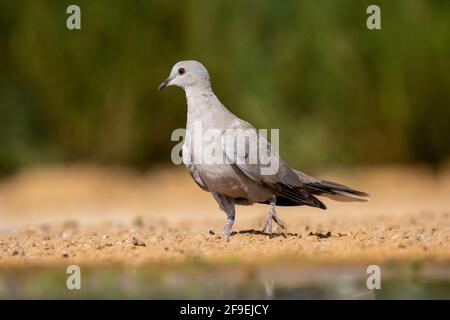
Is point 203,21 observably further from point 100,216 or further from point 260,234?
point 260,234

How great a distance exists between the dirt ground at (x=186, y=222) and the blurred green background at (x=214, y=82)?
1.31 feet

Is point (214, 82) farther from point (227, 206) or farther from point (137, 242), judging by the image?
point (137, 242)

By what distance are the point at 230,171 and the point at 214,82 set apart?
677 cm

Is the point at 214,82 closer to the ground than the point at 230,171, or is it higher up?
higher up

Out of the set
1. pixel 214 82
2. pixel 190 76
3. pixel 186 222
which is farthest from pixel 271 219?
pixel 214 82

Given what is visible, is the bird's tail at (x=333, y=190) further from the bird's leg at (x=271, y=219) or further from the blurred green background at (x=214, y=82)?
the blurred green background at (x=214, y=82)

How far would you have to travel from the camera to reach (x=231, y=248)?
21.5 ft

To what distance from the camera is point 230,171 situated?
7.05 metres

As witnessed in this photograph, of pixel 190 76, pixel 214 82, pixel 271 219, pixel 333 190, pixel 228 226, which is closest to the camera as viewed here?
pixel 271 219

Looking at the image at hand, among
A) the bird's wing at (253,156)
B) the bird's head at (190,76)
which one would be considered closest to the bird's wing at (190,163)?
the bird's wing at (253,156)

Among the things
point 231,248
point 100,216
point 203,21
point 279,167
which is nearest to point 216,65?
point 203,21

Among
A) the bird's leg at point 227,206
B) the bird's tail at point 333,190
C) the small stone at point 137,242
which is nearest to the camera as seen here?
the small stone at point 137,242

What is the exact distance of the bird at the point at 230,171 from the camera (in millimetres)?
7023
